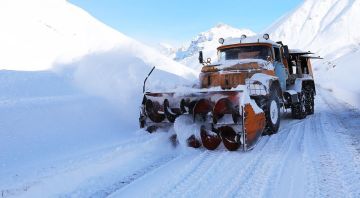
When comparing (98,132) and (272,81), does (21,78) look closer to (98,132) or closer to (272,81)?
(98,132)

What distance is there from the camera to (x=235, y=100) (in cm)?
702

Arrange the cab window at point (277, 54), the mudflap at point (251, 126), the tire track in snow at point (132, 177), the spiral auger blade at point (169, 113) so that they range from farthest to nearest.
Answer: the cab window at point (277, 54), the spiral auger blade at point (169, 113), the mudflap at point (251, 126), the tire track in snow at point (132, 177)

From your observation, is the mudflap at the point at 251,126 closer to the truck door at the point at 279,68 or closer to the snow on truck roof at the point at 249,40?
the truck door at the point at 279,68

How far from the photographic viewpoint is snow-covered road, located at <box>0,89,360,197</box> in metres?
4.82

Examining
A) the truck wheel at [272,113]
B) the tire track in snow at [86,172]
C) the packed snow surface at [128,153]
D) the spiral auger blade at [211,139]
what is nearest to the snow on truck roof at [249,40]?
the truck wheel at [272,113]

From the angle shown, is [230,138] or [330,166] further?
[230,138]

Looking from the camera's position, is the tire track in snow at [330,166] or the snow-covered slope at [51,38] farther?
the snow-covered slope at [51,38]

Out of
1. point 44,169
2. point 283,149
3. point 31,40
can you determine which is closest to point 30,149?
point 44,169

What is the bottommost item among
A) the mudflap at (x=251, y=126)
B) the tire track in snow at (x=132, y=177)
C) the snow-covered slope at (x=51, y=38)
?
the tire track in snow at (x=132, y=177)

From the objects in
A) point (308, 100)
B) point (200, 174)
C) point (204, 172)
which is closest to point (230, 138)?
point (204, 172)

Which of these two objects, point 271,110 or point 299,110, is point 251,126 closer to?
point 271,110

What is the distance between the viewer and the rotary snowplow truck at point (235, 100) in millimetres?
7043

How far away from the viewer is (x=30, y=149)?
7.32 metres

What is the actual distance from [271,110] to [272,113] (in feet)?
0.42
